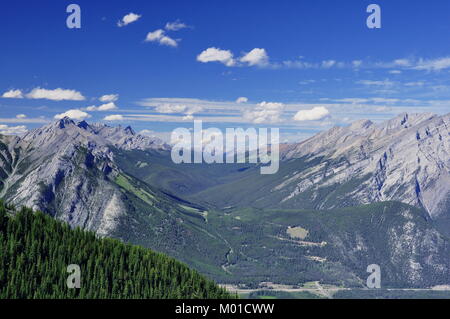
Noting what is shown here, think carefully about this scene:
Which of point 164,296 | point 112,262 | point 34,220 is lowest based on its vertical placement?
point 164,296
